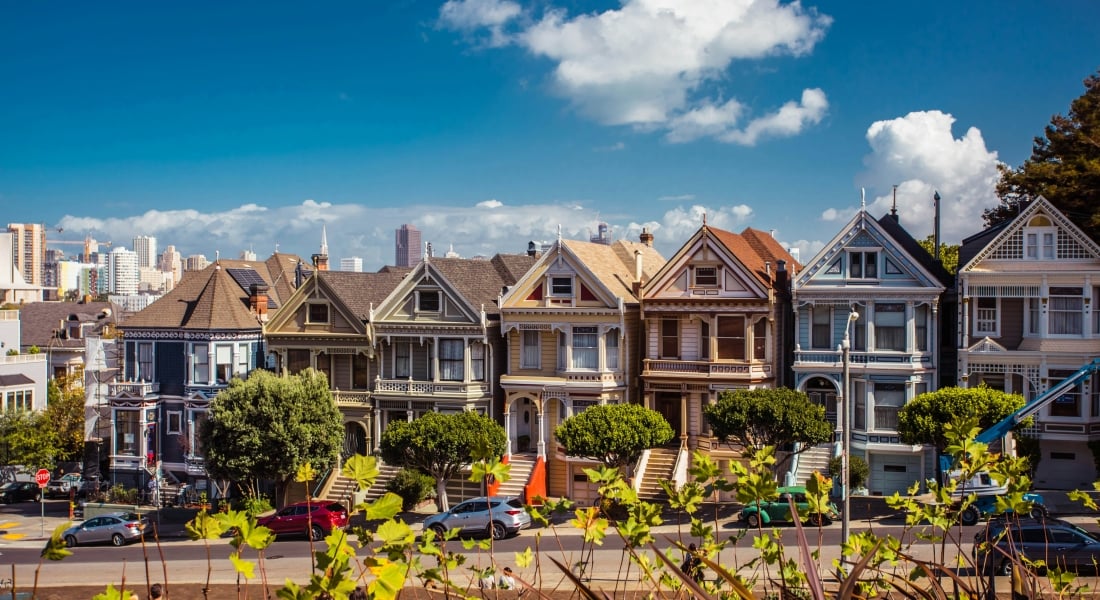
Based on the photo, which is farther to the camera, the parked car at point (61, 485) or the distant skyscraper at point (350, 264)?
the distant skyscraper at point (350, 264)

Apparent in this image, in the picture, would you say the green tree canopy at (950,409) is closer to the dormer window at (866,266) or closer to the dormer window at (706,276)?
the dormer window at (866,266)

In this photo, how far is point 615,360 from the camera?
44344 millimetres

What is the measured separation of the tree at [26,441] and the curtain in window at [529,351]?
94.0ft

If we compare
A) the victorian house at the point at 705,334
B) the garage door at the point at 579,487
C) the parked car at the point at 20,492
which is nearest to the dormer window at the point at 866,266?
the victorian house at the point at 705,334

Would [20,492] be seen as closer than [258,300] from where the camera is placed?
No

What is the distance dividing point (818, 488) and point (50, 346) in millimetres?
73803

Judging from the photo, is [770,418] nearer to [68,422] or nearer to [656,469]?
[656,469]

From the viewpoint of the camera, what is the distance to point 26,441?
5544 cm

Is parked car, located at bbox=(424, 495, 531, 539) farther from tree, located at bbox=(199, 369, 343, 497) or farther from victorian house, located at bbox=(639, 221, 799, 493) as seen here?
tree, located at bbox=(199, 369, 343, 497)

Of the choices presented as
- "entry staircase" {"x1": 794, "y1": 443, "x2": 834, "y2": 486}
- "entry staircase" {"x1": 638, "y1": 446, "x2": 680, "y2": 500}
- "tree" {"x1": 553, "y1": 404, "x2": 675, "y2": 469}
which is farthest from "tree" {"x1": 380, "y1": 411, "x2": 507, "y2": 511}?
"entry staircase" {"x1": 794, "y1": 443, "x2": 834, "y2": 486}

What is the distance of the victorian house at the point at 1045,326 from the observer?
126 ft

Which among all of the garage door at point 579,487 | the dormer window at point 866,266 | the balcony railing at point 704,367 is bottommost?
the garage door at point 579,487

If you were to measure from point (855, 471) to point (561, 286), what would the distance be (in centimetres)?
1434

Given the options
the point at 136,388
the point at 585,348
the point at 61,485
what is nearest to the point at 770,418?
the point at 585,348
